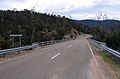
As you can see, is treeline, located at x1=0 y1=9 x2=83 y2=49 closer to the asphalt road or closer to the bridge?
the bridge

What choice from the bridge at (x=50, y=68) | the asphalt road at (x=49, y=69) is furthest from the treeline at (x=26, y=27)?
the asphalt road at (x=49, y=69)

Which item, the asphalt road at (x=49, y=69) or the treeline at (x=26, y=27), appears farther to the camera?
the treeline at (x=26, y=27)

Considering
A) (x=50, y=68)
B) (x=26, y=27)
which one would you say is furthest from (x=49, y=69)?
(x=26, y=27)

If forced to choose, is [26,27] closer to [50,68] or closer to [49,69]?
[50,68]

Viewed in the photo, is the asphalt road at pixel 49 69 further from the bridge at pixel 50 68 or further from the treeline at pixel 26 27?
the treeline at pixel 26 27

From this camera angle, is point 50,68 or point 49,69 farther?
point 50,68

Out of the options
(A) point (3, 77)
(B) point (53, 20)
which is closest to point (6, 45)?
(A) point (3, 77)

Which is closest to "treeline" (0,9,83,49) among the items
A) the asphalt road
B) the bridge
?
the bridge

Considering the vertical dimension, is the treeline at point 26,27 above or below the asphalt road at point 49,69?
below

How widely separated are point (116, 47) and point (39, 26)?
59045 millimetres

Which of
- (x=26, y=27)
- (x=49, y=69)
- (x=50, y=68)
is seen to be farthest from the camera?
(x=26, y=27)

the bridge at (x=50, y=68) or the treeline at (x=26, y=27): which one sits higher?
the bridge at (x=50, y=68)

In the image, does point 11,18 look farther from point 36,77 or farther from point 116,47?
point 36,77

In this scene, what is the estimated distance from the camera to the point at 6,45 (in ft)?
123
